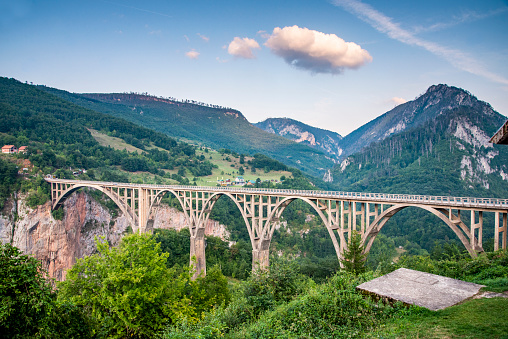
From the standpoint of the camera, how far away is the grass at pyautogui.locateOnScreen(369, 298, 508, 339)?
27.2 feet

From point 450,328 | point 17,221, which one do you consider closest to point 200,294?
point 450,328

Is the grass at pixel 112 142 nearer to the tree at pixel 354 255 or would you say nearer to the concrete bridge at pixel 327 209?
the concrete bridge at pixel 327 209

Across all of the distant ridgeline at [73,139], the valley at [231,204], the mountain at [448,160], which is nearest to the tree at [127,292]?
the valley at [231,204]

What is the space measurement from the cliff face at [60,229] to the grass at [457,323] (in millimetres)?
56572

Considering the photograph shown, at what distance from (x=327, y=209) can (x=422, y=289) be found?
618 inches

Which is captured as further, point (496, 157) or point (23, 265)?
point (496, 157)

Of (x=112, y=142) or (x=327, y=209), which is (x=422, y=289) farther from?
(x=112, y=142)

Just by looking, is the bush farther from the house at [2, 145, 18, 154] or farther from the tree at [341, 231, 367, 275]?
the house at [2, 145, 18, 154]

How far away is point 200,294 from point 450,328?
55.6 feet

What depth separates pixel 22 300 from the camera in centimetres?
1048

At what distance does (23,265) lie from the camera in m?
11.2

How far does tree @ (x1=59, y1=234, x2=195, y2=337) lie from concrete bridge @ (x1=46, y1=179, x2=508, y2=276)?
222 inches

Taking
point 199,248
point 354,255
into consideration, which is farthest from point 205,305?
point 199,248

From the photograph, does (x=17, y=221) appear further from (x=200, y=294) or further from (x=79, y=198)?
(x=200, y=294)
